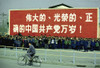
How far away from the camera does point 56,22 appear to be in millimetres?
27984

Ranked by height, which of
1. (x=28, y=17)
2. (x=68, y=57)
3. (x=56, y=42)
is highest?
(x=28, y=17)

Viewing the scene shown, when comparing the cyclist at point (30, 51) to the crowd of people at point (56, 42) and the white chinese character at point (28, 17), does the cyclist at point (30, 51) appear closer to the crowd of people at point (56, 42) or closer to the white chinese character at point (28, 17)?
the crowd of people at point (56, 42)

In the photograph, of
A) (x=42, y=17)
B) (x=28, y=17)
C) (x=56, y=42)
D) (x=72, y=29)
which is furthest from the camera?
(x=28, y=17)

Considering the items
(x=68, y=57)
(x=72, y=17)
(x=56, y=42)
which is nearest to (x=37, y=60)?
(x=68, y=57)

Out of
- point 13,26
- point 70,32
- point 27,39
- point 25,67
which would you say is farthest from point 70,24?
point 25,67

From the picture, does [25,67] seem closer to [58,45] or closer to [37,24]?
[58,45]

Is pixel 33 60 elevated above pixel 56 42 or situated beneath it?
situated beneath

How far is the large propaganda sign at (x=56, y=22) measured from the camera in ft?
87.2

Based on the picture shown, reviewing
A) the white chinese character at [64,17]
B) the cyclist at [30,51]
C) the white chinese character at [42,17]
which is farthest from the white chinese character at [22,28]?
the cyclist at [30,51]

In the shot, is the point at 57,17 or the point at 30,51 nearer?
the point at 30,51

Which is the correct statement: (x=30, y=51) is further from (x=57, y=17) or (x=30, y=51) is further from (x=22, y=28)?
(x=22, y=28)

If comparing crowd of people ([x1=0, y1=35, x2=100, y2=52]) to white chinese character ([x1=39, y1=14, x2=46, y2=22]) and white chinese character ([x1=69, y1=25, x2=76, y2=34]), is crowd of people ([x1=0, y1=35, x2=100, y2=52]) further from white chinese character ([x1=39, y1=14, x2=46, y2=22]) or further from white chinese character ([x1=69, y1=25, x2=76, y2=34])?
white chinese character ([x1=39, y1=14, x2=46, y2=22])

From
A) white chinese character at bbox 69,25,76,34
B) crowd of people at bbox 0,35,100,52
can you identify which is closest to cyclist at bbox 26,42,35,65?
crowd of people at bbox 0,35,100,52

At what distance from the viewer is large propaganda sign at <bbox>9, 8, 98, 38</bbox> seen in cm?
2659
